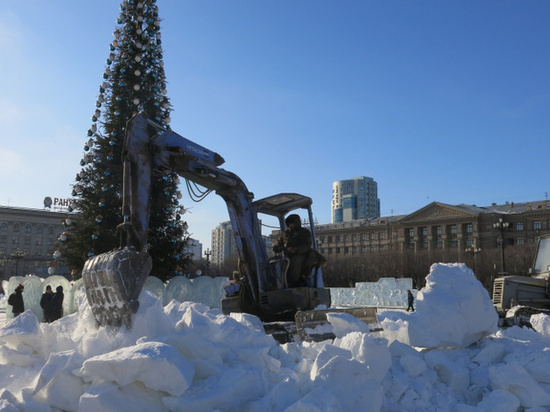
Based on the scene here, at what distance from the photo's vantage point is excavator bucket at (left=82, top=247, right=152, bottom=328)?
468cm

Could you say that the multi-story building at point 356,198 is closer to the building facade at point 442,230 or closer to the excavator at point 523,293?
the building facade at point 442,230

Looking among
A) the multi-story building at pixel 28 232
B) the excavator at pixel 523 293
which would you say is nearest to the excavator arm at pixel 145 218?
the excavator at pixel 523 293

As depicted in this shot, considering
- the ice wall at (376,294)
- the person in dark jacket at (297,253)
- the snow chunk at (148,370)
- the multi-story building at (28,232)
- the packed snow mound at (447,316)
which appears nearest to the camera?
the snow chunk at (148,370)

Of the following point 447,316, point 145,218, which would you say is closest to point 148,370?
point 145,218

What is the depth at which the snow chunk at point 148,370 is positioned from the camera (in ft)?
12.1

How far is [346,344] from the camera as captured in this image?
15.8 feet

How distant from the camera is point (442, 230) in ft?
239

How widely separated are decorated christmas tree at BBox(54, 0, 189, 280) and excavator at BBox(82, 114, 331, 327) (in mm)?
9100

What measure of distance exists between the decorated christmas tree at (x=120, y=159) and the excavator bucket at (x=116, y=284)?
450 inches

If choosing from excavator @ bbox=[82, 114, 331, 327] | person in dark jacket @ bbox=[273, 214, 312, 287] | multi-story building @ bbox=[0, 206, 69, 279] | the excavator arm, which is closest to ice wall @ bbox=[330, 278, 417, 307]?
person in dark jacket @ bbox=[273, 214, 312, 287]

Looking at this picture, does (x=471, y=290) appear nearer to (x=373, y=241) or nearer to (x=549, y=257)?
(x=549, y=257)

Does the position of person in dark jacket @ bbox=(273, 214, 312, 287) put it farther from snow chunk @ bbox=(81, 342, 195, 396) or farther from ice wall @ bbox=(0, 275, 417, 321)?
ice wall @ bbox=(0, 275, 417, 321)

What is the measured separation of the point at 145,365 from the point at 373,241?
257 feet

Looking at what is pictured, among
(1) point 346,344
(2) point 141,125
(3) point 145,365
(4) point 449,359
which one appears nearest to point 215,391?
(3) point 145,365
